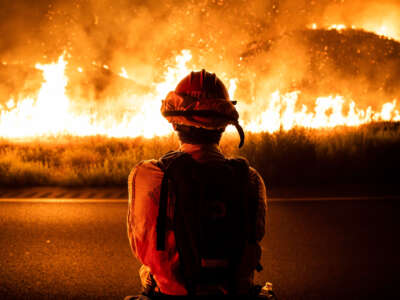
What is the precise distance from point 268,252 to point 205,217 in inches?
120

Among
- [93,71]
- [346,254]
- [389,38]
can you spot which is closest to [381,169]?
[346,254]

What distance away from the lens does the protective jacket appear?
1.50 m

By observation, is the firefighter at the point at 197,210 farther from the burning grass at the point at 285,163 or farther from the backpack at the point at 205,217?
the burning grass at the point at 285,163

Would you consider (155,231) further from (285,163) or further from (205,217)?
(285,163)

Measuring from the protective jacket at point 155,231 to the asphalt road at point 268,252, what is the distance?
79.6 inches

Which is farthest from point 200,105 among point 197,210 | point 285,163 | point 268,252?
point 285,163

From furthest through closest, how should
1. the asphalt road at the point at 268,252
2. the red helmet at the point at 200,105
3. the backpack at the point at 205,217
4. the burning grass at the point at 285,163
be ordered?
the burning grass at the point at 285,163 → the asphalt road at the point at 268,252 → the red helmet at the point at 200,105 → the backpack at the point at 205,217

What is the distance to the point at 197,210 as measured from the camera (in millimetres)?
1426

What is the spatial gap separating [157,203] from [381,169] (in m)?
8.02

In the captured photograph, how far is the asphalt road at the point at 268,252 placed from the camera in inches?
137

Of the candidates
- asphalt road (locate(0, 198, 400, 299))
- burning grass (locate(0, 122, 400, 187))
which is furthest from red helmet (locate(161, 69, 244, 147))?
burning grass (locate(0, 122, 400, 187))

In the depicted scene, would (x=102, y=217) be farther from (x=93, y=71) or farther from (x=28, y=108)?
(x=93, y=71)

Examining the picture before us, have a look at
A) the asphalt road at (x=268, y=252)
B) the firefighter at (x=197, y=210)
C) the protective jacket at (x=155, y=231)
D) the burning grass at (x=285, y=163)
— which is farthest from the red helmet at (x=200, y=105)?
the burning grass at (x=285, y=163)

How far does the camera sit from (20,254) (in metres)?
4.19
